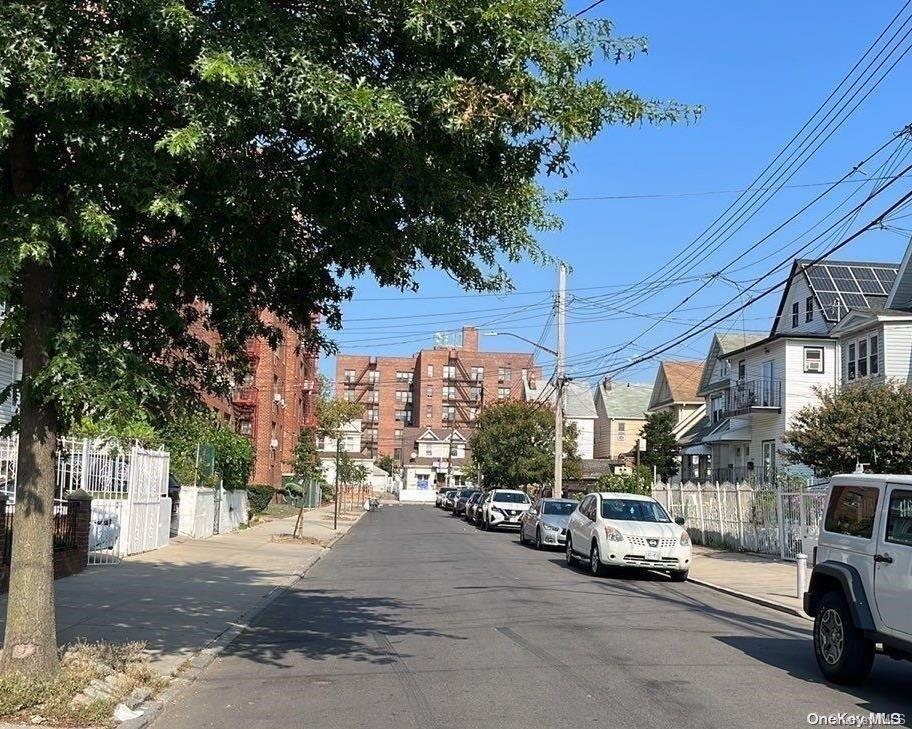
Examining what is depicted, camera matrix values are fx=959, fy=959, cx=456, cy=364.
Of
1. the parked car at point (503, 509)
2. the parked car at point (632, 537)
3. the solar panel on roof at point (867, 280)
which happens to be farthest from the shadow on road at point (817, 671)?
the solar panel on roof at point (867, 280)

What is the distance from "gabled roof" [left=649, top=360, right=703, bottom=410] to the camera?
201ft

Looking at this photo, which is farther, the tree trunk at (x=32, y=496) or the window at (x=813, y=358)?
Result: the window at (x=813, y=358)

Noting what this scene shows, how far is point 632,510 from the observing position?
19.7 meters

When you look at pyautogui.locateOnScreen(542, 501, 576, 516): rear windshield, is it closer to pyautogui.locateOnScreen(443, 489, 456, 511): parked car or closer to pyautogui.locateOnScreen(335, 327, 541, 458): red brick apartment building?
pyautogui.locateOnScreen(443, 489, 456, 511): parked car

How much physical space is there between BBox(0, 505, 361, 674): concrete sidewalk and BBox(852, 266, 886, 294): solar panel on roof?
27.1 m

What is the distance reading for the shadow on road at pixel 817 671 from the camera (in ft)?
26.3

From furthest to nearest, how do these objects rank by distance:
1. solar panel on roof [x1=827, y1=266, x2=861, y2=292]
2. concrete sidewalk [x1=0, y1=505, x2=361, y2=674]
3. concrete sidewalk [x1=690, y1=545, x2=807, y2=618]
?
solar panel on roof [x1=827, y1=266, x2=861, y2=292], concrete sidewalk [x1=690, y1=545, x2=807, y2=618], concrete sidewalk [x1=0, y1=505, x2=361, y2=674]

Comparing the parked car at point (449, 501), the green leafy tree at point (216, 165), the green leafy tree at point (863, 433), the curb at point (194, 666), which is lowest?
the parked car at point (449, 501)

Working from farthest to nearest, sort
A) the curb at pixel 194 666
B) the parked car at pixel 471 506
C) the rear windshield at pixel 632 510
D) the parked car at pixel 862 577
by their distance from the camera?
1. the parked car at pixel 471 506
2. the rear windshield at pixel 632 510
3. the parked car at pixel 862 577
4. the curb at pixel 194 666

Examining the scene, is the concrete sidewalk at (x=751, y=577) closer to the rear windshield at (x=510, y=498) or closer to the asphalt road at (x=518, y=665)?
the asphalt road at (x=518, y=665)

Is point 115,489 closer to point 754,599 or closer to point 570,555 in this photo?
point 570,555

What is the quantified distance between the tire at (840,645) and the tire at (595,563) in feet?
32.0

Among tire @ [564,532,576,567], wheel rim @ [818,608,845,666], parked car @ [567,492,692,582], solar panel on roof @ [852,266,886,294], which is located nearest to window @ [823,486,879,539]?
wheel rim @ [818,608,845,666]

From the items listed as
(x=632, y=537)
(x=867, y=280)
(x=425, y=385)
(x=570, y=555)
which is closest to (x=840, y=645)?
(x=632, y=537)
